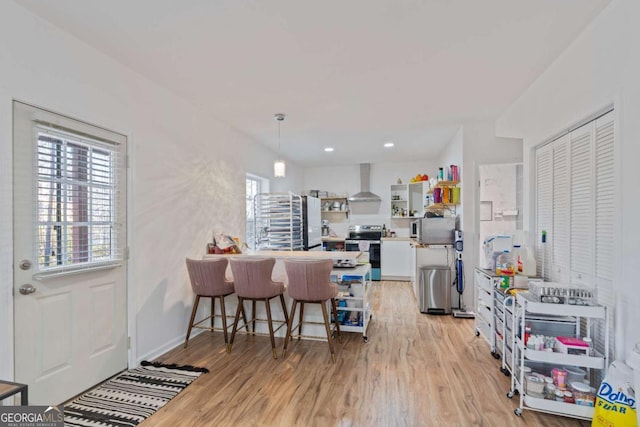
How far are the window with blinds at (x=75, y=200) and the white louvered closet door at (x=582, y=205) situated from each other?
11.9 feet

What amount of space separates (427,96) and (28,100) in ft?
10.8

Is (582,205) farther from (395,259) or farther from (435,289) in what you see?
(395,259)

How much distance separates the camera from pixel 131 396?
92.2 inches

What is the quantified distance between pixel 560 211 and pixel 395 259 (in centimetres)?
413

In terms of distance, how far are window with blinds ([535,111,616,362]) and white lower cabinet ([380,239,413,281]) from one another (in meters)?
3.60

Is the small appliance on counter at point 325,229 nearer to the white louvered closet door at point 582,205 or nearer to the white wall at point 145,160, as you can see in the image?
the white wall at point 145,160

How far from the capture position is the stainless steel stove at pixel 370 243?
263 inches

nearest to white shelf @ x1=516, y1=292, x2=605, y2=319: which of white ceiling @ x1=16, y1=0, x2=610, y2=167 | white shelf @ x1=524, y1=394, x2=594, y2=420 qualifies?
white shelf @ x1=524, y1=394, x2=594, y2=420

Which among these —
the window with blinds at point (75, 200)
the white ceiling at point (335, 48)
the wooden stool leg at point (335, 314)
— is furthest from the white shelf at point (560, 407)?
the window with blinds at point (75, 200)

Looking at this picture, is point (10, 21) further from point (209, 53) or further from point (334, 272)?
point (334, 272)

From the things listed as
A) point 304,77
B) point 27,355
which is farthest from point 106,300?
point 304,77

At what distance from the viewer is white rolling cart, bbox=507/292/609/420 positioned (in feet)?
6.34

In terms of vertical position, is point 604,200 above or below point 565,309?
above

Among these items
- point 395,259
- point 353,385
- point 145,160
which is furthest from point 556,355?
point 395,259
